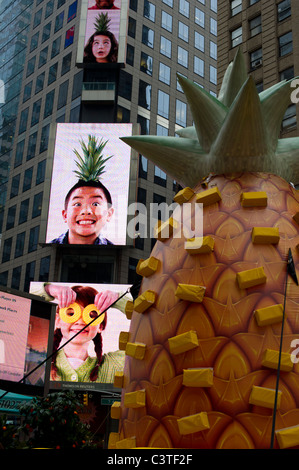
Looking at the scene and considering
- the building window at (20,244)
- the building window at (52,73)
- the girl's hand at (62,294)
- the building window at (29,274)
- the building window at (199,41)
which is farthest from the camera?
the building window at (199,41)

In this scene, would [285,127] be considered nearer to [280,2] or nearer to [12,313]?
[280,2]

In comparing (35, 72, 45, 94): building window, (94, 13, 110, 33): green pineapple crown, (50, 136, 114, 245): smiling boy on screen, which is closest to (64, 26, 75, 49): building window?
(35, 72, 45, 94): building window

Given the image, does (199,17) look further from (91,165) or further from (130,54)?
(91,165)

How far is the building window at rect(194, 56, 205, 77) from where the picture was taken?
69.2m

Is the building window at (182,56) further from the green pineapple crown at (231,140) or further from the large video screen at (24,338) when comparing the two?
the green pineapple crown at (231,140)

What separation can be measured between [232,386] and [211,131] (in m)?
2.67

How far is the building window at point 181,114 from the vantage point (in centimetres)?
6365

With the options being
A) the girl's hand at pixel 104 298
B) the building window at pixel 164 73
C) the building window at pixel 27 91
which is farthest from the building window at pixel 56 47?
the girl's hand at pixel 104 298

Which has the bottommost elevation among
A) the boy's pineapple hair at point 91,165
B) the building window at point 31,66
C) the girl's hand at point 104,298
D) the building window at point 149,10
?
the girl's hand at point 104,298

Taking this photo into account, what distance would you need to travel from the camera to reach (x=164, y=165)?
5.69m

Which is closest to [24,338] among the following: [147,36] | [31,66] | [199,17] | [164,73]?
[164,73]

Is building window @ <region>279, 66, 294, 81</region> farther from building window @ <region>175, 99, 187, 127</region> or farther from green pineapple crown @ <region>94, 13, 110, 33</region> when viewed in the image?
building window @ <region>175, 99, 187, 127</region>

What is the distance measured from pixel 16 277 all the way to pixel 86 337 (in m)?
15.4

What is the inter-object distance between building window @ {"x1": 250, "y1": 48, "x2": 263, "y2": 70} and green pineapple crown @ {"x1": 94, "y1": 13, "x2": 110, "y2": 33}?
22478 millimetres
